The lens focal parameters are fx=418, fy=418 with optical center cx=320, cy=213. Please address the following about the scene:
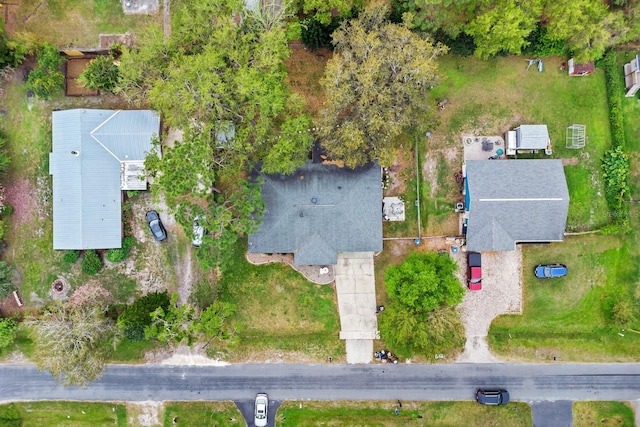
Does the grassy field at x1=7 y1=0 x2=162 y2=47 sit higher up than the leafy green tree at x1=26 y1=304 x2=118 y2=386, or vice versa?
the grassy field at x1=7 y1=0 x2=162 y2=47

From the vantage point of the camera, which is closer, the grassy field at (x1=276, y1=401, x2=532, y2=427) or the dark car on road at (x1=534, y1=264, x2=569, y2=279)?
the dark car on road at (x1=534, y1=264, x2=569, y2=279)

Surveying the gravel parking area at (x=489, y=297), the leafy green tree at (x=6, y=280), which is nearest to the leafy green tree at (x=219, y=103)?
the leafy green tree at (x=6, y=280)

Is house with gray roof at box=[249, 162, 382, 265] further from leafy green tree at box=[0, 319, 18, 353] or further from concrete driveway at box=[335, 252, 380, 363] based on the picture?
leafy green tree at box=[0, 319, 18, 353]

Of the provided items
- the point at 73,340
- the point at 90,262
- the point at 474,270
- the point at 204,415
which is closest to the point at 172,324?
the point at 73,340

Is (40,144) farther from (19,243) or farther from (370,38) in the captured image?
(370,38)

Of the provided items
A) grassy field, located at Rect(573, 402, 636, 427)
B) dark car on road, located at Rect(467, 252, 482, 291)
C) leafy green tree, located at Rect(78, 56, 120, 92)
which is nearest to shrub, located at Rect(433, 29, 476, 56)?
dark car on road, located at Rect(467, 252, 482, 291)

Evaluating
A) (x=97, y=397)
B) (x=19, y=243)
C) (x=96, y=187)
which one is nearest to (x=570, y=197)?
(x=96, y=187)
